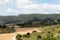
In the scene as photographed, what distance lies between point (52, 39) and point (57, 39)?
0.58 m

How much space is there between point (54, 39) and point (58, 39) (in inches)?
19.7

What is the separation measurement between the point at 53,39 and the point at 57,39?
500 mm

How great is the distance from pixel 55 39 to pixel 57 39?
31 centimetres

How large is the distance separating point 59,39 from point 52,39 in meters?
0.73

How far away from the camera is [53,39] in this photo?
2047 cm

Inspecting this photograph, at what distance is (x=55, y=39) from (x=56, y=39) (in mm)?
144

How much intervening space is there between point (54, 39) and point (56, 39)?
0.27 meters

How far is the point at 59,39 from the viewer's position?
20656 mm

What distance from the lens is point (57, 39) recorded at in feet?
68.0

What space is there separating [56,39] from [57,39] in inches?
6.7

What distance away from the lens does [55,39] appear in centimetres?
2052

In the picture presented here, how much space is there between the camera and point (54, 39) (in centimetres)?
2045
